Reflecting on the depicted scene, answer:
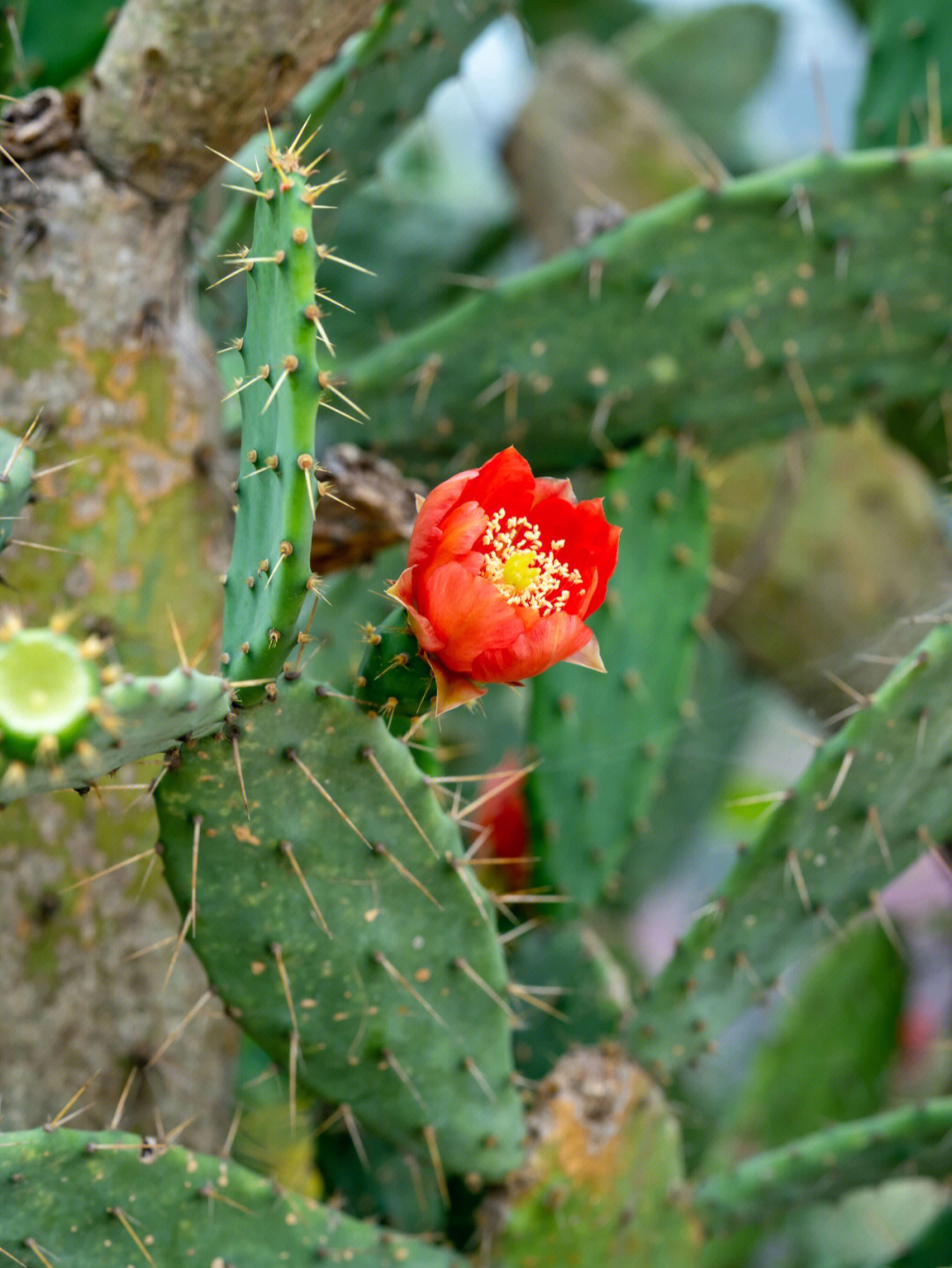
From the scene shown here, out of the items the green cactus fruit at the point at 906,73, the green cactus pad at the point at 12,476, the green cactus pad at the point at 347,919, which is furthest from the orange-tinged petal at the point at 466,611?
the green cactus fruit at the point at 906,73

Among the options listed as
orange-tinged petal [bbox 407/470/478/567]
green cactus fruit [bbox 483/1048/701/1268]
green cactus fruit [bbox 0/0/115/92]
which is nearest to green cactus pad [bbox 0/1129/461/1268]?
green cactus fruit [bbox 483/1048/701/1268]

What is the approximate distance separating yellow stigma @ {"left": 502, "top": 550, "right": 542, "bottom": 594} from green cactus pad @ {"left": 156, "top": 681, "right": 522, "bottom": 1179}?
134 mm

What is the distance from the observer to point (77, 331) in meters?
0.95

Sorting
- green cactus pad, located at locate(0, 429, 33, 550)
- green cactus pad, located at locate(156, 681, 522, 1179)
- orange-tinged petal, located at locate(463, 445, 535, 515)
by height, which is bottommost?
green cactus pad, located at locate(156, 681, 522, 1179)

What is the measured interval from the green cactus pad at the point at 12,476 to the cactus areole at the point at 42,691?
9.4 inches

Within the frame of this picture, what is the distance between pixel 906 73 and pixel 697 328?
565 mm

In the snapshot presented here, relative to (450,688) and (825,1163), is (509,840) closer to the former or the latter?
(825,1163)

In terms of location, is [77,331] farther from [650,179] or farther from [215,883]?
[650,179]

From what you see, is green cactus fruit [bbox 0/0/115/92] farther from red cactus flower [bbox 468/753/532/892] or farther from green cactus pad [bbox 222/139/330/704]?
red cactus flower [bbox 468/753/532/892]

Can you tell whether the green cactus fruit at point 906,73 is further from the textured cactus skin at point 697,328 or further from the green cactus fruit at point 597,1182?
the green cactus fruit at point 597,1182

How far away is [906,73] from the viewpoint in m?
1.43

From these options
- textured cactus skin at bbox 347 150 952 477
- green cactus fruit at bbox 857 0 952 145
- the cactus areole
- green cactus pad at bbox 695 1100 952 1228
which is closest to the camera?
the cactus areole

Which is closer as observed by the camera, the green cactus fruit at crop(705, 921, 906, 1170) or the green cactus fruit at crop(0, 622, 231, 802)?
the green cactus fruit at crop(0, 622, 231, 802)

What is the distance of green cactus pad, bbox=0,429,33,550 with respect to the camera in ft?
2.17
